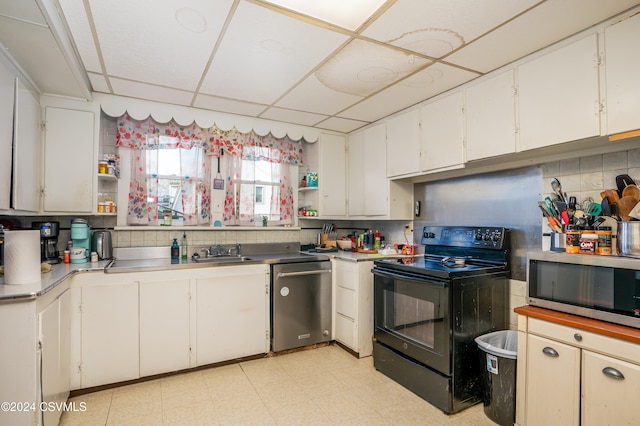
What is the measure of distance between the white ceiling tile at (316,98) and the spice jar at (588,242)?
6.55 ft

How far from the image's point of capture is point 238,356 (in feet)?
10.1

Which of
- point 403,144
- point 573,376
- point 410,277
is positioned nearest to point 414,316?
point 410,277

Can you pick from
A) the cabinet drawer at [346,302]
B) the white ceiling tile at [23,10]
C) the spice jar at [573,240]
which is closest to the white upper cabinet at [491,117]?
the spice jar at [573,240]

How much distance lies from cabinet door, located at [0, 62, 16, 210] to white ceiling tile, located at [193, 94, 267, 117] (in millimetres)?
1298

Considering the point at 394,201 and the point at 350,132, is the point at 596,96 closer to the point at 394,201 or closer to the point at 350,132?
the point at 394,201

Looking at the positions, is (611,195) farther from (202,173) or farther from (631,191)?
(202,173)

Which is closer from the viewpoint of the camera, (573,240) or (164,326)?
(573,240)

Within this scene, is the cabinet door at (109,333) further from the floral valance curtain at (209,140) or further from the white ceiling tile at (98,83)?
the white ceiling tile at (98,83)

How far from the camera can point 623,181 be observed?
6.55ft

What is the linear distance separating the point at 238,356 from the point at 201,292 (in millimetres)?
700

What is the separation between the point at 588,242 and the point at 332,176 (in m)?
2.65

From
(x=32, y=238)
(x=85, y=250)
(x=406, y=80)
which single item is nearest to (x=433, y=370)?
(x=406, y=80)

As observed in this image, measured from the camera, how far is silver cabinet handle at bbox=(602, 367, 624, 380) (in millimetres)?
1604

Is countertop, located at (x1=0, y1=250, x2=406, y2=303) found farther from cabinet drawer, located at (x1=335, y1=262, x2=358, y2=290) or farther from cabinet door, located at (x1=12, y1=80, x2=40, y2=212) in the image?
cabinet door, located at (x1=12, y1=80, x2=40, y2=212)
